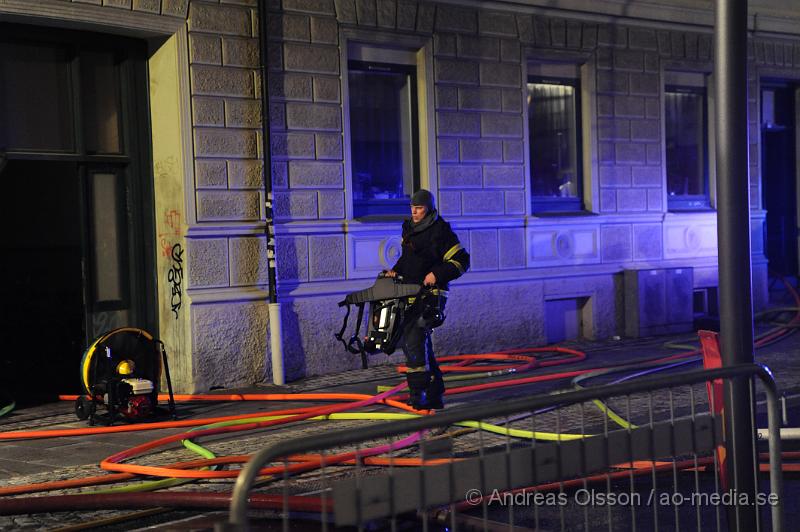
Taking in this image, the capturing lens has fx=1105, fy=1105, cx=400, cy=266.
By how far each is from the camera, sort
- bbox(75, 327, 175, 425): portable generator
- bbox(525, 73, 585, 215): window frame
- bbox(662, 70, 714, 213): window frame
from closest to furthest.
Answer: bbox(75, 327, 175, 425): portable generator → bbox(525, 73, 585, 215): window frame → bbox(662, 70, 714, 213): window frame

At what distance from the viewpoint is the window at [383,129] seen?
13516 mm

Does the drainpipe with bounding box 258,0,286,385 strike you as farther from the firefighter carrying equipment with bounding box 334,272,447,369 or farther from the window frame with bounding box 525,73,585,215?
the window frame with bounding box 525,73,585,215

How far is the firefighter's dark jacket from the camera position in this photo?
9.50 meters

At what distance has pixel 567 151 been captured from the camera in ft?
51.6

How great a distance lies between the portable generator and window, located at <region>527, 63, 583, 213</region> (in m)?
6.71

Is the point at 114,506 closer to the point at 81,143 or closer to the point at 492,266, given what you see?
the point at 81,143

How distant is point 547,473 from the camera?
3912 mm

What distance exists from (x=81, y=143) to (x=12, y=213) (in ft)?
5.87

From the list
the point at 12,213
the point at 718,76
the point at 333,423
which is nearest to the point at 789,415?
the point at 333,423

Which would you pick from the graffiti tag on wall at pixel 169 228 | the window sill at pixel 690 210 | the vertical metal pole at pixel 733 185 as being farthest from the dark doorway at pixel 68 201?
the window sill at pixel 690 210

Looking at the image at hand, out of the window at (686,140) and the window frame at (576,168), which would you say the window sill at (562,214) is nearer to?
the window frame at (576,168)

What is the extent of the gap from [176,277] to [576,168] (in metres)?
6.47

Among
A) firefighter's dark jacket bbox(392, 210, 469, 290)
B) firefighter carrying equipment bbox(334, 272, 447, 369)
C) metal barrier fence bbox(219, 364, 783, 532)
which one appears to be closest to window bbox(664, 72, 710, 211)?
firefighter's dark jacket bbox(392, 210, 469, 290)

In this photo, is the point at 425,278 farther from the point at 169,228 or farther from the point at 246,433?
the point at 169,228
